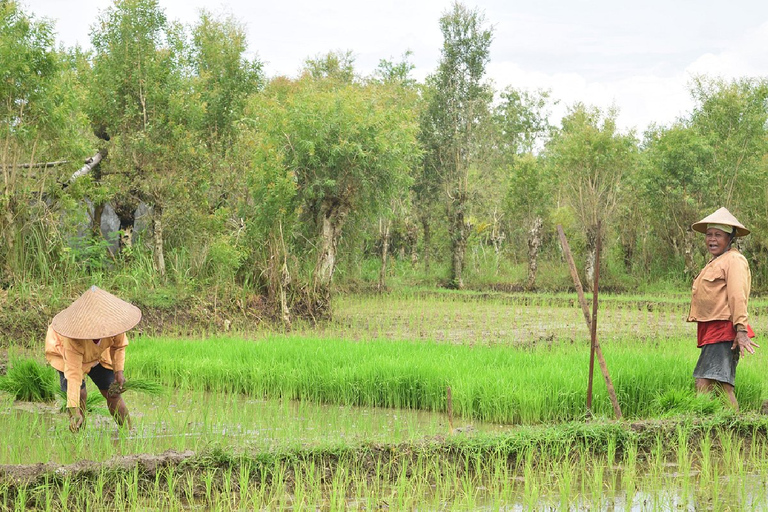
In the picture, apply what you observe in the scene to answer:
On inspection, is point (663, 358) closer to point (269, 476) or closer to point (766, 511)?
Result: point (766, 511)

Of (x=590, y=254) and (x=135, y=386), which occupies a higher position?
(x=590, y=254)

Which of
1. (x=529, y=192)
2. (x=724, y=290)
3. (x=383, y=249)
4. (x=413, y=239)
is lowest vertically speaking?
(x=724, y=290)

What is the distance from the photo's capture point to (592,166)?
17.9m

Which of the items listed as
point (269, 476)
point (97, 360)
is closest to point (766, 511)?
point (269, 476)

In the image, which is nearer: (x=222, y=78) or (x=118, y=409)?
(x=118, y=409)

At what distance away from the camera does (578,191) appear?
1820 cm

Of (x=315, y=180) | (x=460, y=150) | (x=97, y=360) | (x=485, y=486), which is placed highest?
(x=460, y=150)

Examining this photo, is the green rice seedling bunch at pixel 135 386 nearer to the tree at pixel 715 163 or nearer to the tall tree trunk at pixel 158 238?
the tall tree trunk at pixel 158 238

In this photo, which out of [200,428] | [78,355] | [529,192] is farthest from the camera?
[529,192]

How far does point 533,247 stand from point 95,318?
14.1 m

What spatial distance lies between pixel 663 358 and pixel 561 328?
4001 mm

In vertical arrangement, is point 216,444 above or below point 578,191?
below

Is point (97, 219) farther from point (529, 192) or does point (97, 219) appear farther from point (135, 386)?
point (529, 192)

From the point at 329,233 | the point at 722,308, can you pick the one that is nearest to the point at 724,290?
the point at 722,308
